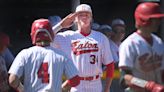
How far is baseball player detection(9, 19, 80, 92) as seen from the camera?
5.52 metres

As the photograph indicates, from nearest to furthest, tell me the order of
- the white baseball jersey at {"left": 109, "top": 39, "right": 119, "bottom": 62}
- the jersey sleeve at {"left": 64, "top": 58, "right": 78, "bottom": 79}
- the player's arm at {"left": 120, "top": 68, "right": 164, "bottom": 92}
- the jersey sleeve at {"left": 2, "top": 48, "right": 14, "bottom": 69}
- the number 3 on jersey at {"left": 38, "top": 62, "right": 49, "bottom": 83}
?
the player's arm at {"left": 120, "top": 68, "right": 164, "bottom": 92} < the number 3 on jersey at {"left": 38, "top": 62, "right": 49, "bottom": 83} < the jersey sleeve at {"left": 64, "top": 58, "right": 78, "bottom": 79} < the jersey sleeve at {"left": 2, "top": 48, "right": 14, "bottom": 69} < the white baseball jersey at {"left": 109, "top": 39, "right": 119, "bottom": 62}

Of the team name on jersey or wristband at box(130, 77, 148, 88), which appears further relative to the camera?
the team name on jersey

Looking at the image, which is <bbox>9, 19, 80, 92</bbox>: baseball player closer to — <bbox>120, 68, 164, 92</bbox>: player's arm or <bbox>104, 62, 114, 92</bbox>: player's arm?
<bbox>120, 68, 164, 92</bbox>: player's arm

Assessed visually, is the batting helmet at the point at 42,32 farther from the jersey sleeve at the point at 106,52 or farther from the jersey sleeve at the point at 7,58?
the jersey sleeve at the point at 7,58

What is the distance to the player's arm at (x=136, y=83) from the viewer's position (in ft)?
15.6

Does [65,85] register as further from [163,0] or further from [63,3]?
[63,3]

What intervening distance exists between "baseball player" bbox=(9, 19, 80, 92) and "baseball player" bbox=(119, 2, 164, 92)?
77 cm

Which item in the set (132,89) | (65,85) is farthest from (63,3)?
(132,89)

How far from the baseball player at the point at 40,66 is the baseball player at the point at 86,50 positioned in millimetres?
904

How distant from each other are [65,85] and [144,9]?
5.12ft

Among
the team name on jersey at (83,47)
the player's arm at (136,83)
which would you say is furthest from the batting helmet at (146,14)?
the team name on jersey at (83,47)

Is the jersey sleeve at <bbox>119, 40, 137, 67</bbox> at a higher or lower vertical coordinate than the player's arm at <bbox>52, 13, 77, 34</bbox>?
lower

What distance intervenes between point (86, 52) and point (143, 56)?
5.38ft

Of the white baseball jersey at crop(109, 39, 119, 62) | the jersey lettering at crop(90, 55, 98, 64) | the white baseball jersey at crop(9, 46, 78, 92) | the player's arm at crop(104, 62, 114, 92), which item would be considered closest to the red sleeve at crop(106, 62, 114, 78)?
the player's arm at crop(104, 62, 114, 92)
